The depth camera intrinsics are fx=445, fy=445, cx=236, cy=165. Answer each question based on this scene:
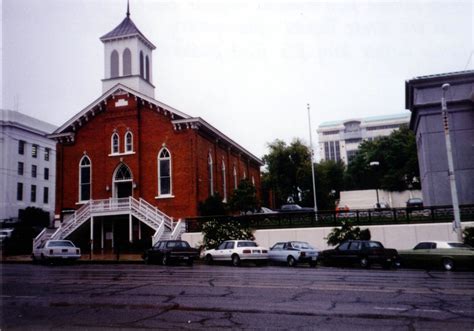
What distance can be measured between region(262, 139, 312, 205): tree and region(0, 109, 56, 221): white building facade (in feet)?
98.6

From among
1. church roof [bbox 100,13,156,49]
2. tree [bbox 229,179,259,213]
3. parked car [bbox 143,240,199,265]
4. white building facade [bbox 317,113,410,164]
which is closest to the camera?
parked car [bbox 143,240,199,265]

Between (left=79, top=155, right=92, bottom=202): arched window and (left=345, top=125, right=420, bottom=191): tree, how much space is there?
132ft

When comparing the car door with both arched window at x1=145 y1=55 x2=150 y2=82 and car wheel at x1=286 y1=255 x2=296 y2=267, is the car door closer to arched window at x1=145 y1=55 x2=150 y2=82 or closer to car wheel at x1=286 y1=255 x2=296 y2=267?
car wheel at x1=286 y1=255 x2=296 y2=267

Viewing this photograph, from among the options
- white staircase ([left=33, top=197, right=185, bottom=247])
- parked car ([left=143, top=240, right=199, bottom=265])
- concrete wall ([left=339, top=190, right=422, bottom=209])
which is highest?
concrete wall ([left=339, top=190, right=422, bottom=209])

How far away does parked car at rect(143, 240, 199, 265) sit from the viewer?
23797 mm

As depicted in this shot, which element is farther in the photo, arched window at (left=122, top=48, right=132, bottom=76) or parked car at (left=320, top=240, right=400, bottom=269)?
arched window at (left=122, top=48, right=132, bottom=76)

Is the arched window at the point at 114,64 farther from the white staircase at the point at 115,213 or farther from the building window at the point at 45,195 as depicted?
the building window at the point at 45,195

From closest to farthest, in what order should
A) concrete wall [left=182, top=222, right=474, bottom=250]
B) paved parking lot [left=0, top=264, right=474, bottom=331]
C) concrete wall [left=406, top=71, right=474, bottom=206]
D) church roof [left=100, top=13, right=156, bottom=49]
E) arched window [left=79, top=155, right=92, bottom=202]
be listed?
paved parking lot [left=0, top=264, right=474, bottom=331] → concrete wall [left=182, top=222, right=474, bottom=250] → concrete wall [left=406, top=71, right=474, bottom=206] → arched window [left=79, top=155, right=92, bottom=202] → church roof [left=100, top=13, right=156, bottom=49]

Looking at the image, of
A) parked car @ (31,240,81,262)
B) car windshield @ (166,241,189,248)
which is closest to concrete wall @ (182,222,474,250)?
car windshield @ (166,241,189,248)

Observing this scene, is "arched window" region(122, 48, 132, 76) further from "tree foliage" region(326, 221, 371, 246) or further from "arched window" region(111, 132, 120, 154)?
"tree foliage" region(326, 221, 371, 246)

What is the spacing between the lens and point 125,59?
39.7 meters

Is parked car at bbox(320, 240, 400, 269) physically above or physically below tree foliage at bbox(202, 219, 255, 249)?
below

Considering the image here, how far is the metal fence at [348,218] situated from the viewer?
25.8 meters

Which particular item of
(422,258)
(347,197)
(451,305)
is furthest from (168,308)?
(347,197)
